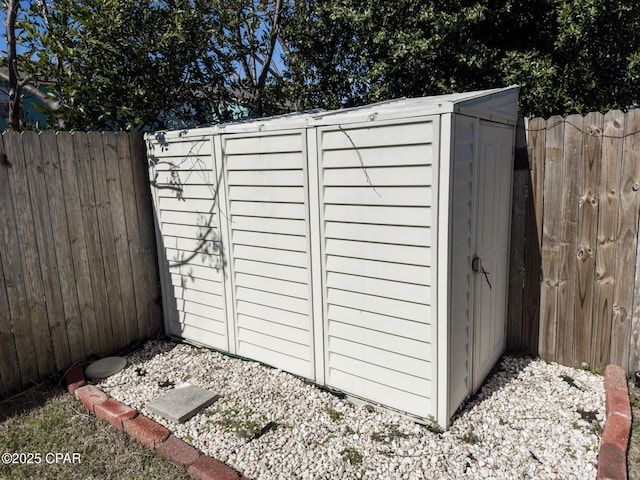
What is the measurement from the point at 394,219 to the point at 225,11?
13.5 ft

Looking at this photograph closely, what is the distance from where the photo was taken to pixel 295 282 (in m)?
3.24

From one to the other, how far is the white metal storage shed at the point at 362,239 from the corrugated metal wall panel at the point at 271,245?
0.4 inches

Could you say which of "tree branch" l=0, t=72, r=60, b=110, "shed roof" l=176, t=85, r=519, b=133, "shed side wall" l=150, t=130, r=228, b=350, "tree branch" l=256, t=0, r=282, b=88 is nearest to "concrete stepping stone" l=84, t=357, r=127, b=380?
"shed side wall" l=150, t=130, r=228, b=350

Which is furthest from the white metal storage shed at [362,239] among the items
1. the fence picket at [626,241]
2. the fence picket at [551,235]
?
the fence picket at [626,241]

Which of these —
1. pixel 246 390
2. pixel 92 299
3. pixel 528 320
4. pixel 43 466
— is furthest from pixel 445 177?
pixel 92 299

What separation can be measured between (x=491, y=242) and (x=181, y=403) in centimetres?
242

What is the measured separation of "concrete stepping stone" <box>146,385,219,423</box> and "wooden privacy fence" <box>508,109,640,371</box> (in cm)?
253

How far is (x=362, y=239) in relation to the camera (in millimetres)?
2803

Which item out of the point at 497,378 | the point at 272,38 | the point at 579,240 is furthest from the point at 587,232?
the point at 272,38

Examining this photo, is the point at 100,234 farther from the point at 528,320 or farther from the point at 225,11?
the point at 528,320

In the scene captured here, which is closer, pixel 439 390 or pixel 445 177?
pixel 445 177
